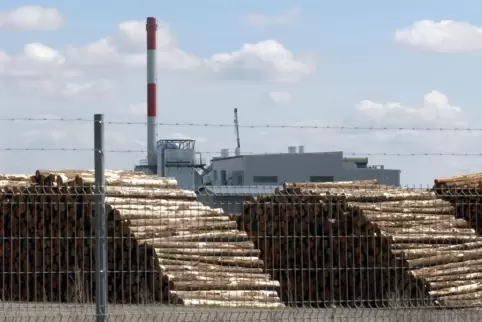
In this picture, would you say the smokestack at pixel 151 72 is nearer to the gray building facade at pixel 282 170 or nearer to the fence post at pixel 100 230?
the gray building facade at pixel 282 170

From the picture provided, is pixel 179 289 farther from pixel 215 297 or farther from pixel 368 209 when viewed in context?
pixel 368 209

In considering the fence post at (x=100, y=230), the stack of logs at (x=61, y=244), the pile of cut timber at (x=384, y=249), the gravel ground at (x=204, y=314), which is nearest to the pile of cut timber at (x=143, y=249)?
the stack of logs at (x=61, y=244)

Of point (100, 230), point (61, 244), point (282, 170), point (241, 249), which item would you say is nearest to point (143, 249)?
point (241, 249)

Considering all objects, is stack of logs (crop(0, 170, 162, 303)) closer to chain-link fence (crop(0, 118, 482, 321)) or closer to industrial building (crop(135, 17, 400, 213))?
chain-link fence (crop(0, 118, 482, 321))

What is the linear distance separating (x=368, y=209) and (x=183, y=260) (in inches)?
122

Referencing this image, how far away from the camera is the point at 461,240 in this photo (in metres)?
14.3

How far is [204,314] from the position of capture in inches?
437

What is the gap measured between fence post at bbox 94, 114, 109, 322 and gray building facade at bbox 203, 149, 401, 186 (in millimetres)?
52340

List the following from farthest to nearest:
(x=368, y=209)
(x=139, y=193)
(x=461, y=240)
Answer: (x=368, y=209)
(x=461, y=240)
(x=139, y=193)

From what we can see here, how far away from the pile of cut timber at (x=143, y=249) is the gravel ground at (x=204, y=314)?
1111 mm

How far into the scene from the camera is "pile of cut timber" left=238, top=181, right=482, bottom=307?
1352cm

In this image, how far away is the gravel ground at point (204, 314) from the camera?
10.2 metres

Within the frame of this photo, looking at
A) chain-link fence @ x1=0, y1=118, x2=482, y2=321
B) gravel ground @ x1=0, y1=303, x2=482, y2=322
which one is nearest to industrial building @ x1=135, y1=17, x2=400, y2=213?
chain-link fence @ x1=0, y1=118, x2=482, y2=321

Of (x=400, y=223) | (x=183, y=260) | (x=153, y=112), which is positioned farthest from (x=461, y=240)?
(x=153, y=112)
